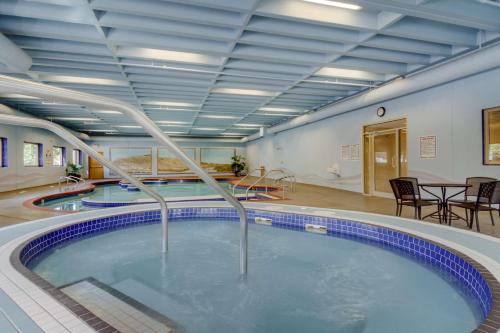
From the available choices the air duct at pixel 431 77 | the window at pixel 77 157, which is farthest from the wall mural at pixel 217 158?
the air duct at pixel 431 77

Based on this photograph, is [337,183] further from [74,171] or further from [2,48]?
[74,171]

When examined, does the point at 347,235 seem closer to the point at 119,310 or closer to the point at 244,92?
the point at 119,310

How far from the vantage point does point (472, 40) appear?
434 cm

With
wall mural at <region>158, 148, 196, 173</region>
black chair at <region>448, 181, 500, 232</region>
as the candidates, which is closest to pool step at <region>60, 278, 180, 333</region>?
black chair at <region>448, 181, 500, 232</region>

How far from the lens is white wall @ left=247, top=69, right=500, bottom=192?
489 cm

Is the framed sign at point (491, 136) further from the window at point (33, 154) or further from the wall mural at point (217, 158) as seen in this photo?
the wall mural at point (217, 158)

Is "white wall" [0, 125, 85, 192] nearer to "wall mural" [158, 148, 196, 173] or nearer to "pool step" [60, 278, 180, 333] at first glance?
"wall mural" [158, 148, 196, 173]

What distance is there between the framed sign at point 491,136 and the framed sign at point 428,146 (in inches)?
37.4

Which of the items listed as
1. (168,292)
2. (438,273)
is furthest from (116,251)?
(438,273)

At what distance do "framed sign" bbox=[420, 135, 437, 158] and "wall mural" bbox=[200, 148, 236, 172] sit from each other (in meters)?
14.0

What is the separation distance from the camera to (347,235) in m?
3.96

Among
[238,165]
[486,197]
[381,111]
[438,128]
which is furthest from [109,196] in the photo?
[238,165]

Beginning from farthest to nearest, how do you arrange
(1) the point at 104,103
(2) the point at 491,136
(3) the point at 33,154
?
1. (3) the point at 33,154
2. (2) the point at 491,136
3. (1) the point at 104,103

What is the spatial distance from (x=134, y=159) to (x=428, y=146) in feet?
52.2
